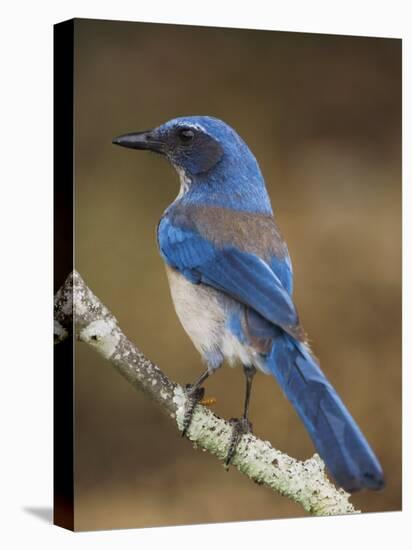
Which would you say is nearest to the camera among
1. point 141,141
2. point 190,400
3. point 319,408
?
point 319,408

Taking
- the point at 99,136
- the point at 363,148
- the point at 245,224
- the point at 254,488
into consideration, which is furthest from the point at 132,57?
the point at 254,488

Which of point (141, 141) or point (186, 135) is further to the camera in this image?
point (186, 135)

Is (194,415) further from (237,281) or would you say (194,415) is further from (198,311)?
(237,281)

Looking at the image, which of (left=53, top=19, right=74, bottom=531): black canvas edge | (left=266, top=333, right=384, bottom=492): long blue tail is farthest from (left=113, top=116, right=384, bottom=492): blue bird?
(left=53, top=19, right=74, bottom=531): black canvas edge

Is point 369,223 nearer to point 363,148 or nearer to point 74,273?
point 363,148

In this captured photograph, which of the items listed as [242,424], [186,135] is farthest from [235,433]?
[186,135]

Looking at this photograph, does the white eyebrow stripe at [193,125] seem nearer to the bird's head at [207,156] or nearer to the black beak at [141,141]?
the bird's head at [207,156]

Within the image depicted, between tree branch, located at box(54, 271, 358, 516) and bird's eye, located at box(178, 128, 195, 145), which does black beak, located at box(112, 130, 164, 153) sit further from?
tree branch, located at box(54, 271, 358, 516)

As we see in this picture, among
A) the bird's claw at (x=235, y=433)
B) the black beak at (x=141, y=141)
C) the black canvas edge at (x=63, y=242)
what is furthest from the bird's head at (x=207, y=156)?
the bird's claw at (x=235, y=433)
